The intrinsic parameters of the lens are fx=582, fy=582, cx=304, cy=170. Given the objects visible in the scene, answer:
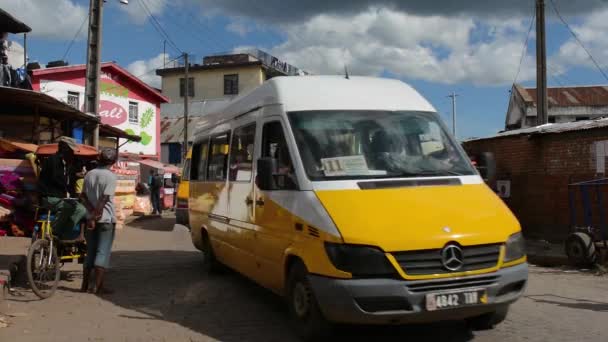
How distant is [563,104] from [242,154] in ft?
139

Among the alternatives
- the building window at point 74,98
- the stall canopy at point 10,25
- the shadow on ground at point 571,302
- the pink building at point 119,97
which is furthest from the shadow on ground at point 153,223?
the building window at point 74,98

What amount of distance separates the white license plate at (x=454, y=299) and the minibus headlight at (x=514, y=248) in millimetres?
402

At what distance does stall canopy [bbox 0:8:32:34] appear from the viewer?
688 inches

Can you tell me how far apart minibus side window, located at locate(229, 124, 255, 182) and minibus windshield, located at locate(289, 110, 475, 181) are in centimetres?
104

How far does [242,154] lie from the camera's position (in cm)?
682

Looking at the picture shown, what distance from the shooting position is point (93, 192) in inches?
282

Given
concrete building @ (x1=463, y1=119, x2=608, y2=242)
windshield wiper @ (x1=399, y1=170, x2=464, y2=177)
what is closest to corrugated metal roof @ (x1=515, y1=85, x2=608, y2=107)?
concrete building @ (x1=463, y1=119, x2=608, y2=242)

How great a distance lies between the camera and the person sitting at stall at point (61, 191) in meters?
7.34

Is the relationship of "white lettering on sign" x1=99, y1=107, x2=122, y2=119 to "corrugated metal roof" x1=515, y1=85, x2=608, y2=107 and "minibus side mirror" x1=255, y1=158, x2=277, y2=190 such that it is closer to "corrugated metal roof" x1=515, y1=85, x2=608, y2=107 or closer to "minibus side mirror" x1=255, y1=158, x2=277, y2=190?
"minibus side mirror" x1=255, y1=158, x2=277, y2=190

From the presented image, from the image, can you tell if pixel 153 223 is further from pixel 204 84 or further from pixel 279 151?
pixel 204 84

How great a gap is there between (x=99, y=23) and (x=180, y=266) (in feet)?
31.5

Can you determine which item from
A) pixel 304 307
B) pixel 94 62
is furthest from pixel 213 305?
pixel 94 62

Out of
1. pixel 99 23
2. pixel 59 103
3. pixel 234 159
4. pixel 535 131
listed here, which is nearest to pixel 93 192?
pixel 234 159

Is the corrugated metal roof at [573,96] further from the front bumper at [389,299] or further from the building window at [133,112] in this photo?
the front bumper at [389,299]
